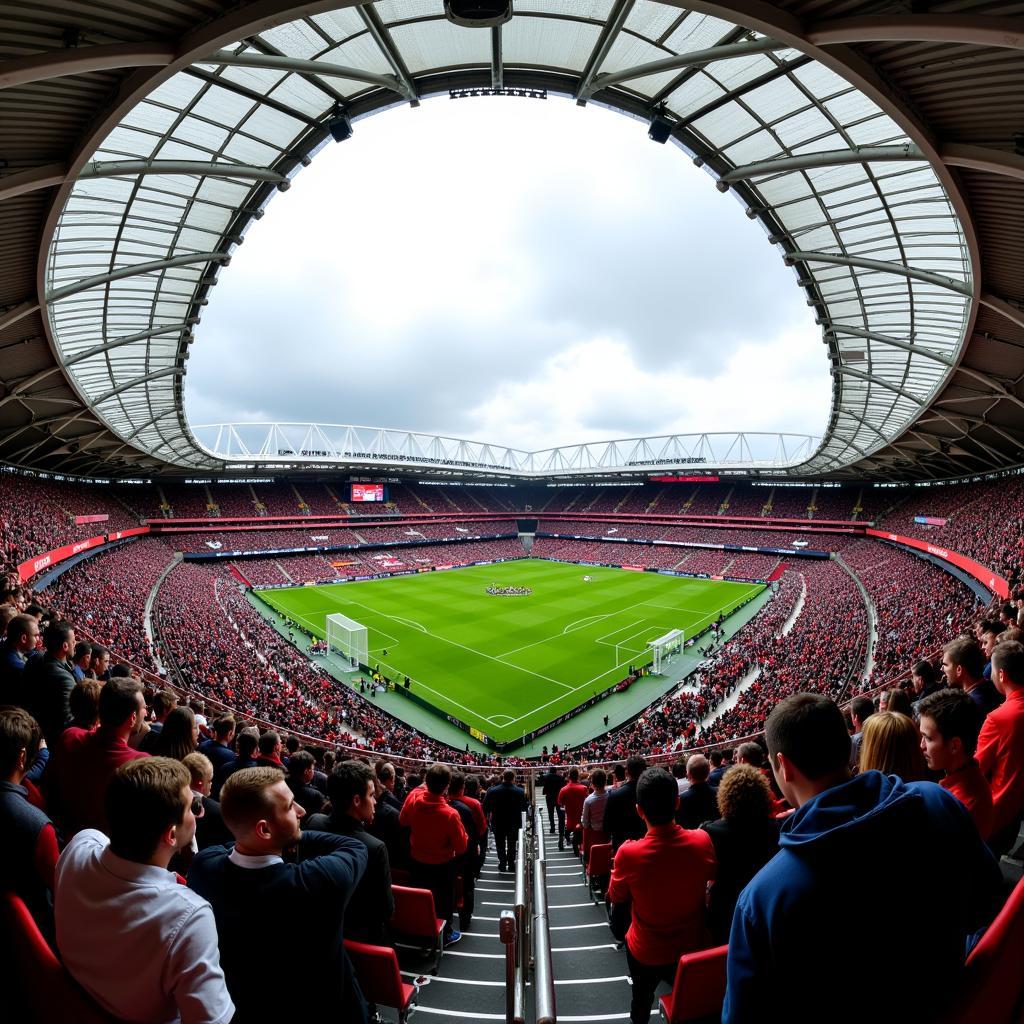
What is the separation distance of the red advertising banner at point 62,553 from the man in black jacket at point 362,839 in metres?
15.5

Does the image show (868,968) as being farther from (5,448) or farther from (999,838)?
(5,448)

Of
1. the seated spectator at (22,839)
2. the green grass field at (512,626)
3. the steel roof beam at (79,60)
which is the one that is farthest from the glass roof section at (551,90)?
the green grass field at (512,626)

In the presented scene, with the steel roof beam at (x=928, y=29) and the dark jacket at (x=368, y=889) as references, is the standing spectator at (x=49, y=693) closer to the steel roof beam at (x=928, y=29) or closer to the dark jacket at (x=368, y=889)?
the dark jacket at (x=368, y=889)

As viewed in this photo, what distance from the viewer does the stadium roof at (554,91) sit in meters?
6.76

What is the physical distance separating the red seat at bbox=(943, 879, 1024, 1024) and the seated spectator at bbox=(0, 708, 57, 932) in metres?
3.92

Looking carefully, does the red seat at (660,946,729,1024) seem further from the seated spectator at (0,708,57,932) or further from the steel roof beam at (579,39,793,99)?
the steel roof beam at (579,39,793,99)

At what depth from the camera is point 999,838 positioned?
3.92m

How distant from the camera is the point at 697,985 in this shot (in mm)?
2926

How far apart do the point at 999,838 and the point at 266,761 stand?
21.7 feet

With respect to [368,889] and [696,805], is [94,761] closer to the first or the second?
[368,889]

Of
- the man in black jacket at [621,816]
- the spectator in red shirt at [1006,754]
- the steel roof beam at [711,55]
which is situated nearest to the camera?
the spectator in red shirt at [1006,754]

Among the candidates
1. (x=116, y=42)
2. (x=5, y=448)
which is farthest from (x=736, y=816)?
(x=5, y=448)

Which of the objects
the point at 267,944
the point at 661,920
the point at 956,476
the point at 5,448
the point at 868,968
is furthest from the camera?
the point at 956,476

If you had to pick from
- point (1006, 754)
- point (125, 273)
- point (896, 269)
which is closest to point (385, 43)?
point (125, 273)
